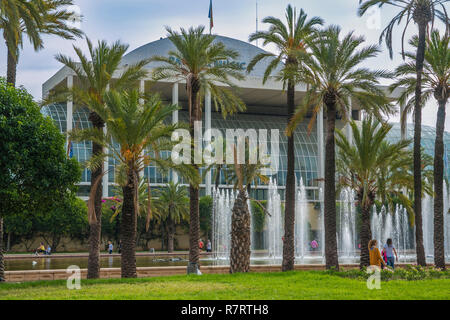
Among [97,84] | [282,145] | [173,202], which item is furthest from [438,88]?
[282,145]

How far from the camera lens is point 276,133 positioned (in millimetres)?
71688

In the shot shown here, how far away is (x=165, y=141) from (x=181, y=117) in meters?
48.9

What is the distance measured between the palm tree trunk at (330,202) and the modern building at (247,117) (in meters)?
36.5

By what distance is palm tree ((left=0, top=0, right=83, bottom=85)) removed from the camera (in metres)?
18.4

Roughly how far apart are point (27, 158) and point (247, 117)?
57.2 metres

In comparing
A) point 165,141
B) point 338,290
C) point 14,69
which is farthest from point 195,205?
point 338,290

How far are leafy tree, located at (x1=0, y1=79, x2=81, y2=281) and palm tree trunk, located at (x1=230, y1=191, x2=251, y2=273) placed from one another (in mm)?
6242

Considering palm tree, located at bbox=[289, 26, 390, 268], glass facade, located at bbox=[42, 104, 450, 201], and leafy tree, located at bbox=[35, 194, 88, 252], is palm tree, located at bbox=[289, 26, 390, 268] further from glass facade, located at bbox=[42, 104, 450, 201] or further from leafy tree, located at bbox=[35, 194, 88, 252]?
glass facade, located at bbox=[42, 104, 450, 201]

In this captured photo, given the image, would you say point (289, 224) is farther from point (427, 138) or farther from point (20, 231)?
point (427, 138)

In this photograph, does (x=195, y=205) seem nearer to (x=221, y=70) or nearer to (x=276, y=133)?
(x=221, y=70)

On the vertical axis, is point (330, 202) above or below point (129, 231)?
above

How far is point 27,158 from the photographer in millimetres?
16844

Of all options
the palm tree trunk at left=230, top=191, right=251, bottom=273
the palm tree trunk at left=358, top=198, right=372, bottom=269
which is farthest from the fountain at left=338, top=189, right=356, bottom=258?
the palm tree trunk at left=230, top=191, right=251, bottom=273

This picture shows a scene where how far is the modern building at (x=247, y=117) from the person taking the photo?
6141 centimetres
